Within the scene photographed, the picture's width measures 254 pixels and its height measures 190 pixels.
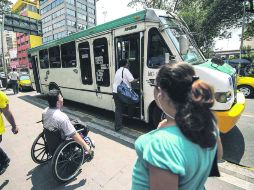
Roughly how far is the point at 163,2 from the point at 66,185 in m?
26.6

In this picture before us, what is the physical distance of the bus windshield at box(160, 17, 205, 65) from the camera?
3.89 metres

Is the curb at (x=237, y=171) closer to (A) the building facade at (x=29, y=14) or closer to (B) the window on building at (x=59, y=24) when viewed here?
(B) the window on building at (x=59, y=24)

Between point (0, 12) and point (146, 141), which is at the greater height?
point (0, 12)

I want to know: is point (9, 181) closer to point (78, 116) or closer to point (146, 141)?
point (146, 141)

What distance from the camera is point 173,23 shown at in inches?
187

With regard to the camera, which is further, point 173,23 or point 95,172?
point 173,23

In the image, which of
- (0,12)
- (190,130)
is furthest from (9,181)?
(0,12)

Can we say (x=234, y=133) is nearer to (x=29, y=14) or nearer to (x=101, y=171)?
(x=101, y=171)

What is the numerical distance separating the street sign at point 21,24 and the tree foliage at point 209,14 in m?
17.9

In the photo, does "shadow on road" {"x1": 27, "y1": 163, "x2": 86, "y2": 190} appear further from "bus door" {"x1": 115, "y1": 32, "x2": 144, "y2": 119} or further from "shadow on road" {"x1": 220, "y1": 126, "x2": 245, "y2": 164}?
"shadow on road" {"x1": 220, "y1": 126, "x2": 245, "y2": 164}

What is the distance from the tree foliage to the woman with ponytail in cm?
1641

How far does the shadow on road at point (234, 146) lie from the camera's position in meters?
3.81

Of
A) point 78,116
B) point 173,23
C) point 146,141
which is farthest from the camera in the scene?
point 78,116

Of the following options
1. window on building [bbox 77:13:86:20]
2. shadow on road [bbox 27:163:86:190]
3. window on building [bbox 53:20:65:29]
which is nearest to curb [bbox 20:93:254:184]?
shadow on road [bbox 27:163:86:190]
